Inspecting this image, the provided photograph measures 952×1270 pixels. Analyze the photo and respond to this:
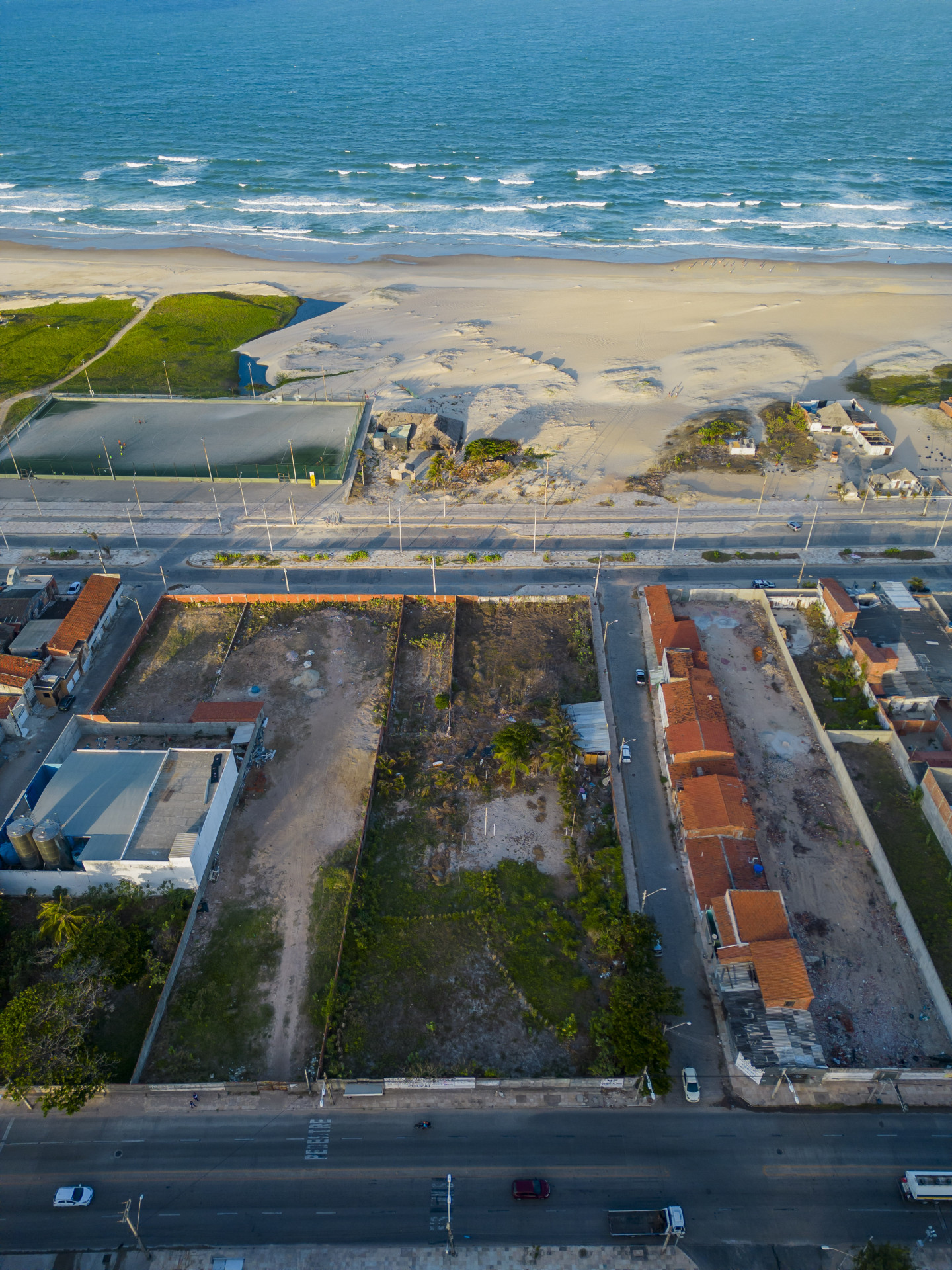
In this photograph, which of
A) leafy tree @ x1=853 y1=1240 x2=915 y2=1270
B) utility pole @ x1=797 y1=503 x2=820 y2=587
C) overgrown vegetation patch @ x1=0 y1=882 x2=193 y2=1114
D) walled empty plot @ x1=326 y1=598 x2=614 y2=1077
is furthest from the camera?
utility pole @ x1=797 y1=503 x2=820 y2=587

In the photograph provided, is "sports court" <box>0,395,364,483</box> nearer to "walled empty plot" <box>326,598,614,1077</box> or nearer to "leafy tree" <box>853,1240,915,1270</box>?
"walled empty plot" <box>326,598,614,1077</box>

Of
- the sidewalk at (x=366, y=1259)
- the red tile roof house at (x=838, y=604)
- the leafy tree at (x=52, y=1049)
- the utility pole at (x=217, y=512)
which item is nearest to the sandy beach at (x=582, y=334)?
the red tile roof house at (x=838, y=604)

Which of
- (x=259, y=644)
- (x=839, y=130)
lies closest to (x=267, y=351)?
(x=259, y=644)

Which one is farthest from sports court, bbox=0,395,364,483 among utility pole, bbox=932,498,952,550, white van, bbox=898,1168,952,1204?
white van, bbox=898,1168,952,1204

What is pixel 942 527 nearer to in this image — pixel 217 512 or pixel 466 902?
pixel 466 902

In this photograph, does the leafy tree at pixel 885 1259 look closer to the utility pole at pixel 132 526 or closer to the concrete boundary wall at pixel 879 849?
the concrete boundary wall at pixel 879 849
